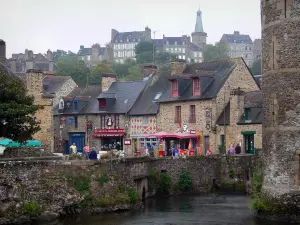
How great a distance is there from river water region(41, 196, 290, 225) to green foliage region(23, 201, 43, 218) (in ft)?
3.27

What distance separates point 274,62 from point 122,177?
382 inches

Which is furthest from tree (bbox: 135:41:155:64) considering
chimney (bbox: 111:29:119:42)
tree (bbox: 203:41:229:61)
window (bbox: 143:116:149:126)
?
window (bbox: 143:116:149:126)

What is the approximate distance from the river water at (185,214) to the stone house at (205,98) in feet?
32.8

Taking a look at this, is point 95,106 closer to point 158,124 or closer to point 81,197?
point 158,124

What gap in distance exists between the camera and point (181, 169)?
38938 mm

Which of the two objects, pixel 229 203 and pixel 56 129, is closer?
pixel 229 203

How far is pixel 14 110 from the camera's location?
104ft

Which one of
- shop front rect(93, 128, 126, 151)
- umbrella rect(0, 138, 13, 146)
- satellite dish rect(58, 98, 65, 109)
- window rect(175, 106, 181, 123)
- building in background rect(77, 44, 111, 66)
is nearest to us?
umbrella rect(0, 138, 13, 146)

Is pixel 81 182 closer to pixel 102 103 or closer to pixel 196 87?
pixel 196 87

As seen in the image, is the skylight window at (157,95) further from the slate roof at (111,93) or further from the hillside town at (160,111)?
the slate roof at (111,93)

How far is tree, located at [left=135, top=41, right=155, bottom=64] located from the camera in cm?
11544

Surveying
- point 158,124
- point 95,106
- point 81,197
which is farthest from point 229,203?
point 95,106

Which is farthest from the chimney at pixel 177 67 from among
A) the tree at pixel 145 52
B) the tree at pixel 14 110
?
the tree at pixel 145 52

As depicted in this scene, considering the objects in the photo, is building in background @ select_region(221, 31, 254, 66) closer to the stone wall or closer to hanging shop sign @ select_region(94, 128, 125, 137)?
the stone wall
